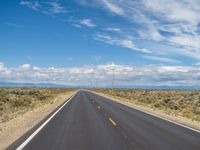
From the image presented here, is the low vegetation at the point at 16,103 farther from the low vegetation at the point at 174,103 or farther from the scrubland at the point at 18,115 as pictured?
the low vegetation at the point at 174,103

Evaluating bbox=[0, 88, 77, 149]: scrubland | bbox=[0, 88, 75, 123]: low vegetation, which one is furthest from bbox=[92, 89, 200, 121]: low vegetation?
bbox=[0, 88, 75, 123]: low vegetation

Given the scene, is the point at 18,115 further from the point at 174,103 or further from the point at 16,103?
the point at 174,103

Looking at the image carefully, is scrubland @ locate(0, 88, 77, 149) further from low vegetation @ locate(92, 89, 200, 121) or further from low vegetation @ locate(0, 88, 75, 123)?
low vegetation @ locate(92, 89, 200, 121)

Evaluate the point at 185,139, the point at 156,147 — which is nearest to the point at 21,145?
the point at 156,147

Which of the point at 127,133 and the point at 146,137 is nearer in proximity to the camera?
the point at 146,137

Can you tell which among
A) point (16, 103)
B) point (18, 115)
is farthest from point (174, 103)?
point (18, 115)

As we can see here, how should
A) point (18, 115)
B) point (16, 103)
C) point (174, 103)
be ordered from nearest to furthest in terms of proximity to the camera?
1. point (18, 115)
2. point (16, 103)
3. point (174, 103)

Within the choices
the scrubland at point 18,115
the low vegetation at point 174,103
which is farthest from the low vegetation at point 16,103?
the low vegetation at point 174,103

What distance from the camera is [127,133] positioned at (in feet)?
45.9

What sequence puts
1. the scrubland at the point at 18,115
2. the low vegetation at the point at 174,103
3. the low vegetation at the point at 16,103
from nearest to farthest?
1. the scrubland at the point at 18,115
2. the low vegetation at the point at 16,103
3. the low vegetation at the point at 174,103

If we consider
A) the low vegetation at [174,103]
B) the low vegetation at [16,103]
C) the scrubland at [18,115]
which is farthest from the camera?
the low vegetation at [174,103]

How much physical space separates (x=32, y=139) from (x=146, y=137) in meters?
4.38

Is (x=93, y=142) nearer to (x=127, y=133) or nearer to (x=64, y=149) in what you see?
(x=64, y=149)

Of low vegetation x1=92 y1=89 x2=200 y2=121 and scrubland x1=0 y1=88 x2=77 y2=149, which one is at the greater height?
low vegetation x1=92 y1=89 x2=200 y2=121
